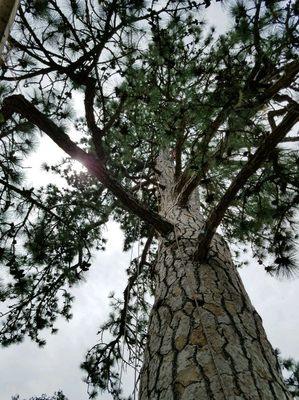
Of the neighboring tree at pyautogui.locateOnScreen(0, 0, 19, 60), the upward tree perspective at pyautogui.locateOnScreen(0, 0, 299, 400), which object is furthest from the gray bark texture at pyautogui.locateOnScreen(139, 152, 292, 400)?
the neighboring tree at pyautogui.locateOnScreen(0, 0, 19, 60)

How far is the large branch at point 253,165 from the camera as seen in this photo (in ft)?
5.47

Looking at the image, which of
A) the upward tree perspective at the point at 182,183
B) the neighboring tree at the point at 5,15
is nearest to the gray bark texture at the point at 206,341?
the upward tree perspective at the point at 182,183

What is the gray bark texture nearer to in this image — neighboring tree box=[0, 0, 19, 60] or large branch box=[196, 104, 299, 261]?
large branch box=[196, 104, 299, 261]

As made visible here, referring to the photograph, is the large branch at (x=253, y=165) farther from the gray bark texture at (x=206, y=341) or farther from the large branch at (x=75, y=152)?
the large branch at (x=75, y=152)

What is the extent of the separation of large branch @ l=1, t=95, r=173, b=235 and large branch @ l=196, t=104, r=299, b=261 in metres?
0.62

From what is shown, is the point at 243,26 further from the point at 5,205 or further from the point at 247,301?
the point at 5,205

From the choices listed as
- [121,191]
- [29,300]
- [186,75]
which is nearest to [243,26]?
[186,75]

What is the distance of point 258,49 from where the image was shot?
7.36ft

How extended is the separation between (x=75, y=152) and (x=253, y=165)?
4.02ft

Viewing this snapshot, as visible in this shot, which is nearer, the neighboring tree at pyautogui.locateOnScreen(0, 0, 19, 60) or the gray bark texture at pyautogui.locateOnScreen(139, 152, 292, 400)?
the neighboring tree at pyautogui.locateOnScreen(0, 0, 19, 60)

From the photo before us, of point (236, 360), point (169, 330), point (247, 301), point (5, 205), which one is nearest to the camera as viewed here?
point (236, 360)

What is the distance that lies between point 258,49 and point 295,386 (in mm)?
3769

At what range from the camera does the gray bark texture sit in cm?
137

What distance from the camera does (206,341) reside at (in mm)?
1600
